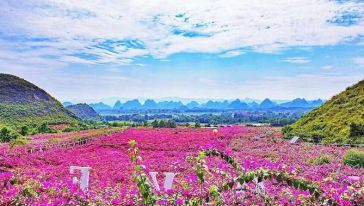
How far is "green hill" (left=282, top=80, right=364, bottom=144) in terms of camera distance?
24.8 metres

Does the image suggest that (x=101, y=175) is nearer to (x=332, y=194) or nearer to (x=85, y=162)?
(x=85, y=162)

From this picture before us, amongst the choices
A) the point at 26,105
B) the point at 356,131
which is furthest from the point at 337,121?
the point at 26,105

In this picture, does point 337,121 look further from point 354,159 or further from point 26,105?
point 26,105

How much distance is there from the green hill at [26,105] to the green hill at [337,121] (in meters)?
46.1

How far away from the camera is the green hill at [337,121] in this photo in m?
24.8

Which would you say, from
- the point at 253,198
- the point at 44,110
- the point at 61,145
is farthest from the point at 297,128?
the point at 44,110

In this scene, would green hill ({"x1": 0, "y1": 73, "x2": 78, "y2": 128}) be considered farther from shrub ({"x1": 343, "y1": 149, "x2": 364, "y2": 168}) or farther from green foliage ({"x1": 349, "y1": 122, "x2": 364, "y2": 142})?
shrub ({"x1": 343, "y1": 149, "x2": 364, "y2": 168})

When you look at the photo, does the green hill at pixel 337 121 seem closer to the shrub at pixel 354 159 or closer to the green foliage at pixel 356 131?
the green foliage at pixel 356 131

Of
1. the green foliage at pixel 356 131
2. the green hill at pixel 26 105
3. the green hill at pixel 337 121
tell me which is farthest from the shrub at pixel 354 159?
the green hill at pixel 26 105

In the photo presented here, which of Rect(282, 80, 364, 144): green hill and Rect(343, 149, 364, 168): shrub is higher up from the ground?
Rect(282, 80, 364, 144): green hill

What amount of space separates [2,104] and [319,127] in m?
60.1

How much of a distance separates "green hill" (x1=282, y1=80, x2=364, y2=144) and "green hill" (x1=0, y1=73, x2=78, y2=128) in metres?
46.1

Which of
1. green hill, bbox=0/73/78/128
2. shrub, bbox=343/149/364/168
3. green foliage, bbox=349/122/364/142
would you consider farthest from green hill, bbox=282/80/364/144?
green hill, bbox=0/73/78/128

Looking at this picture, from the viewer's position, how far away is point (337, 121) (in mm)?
28984
